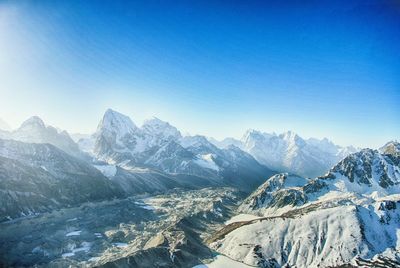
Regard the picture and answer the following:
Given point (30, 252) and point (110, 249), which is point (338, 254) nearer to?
point (110, 249)

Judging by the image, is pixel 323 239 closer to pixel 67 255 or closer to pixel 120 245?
pixel 120 245

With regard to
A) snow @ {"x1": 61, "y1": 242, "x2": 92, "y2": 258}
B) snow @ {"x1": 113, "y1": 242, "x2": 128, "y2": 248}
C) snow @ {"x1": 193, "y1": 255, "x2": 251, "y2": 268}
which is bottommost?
snow @ {"x1": 193, "y1": 255, "x2": 251, "y2": 268}

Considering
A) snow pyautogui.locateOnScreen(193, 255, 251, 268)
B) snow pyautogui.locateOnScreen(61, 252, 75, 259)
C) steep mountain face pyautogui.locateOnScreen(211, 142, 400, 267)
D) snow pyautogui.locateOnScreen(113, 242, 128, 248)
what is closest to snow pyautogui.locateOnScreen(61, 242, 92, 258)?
snow pyautogui.locateOnScreen(61, 252, 75, 259)

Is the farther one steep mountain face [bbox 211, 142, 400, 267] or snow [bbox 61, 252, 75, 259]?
snow [bbox 61, 252, 75, 259]

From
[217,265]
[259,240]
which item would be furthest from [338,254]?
[217,265]

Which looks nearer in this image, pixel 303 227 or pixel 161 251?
pixel 161 251

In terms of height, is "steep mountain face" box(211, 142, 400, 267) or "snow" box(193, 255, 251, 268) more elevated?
"steep mountain face" box(211, 142, 400, 267)

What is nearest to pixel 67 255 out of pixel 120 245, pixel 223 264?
pixel 120 245

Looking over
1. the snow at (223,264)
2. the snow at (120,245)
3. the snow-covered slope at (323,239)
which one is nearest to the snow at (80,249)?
the snow at (120,245)

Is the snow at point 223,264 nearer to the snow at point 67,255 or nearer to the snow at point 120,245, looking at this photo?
the snow at point 120,245

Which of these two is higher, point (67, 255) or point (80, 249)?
point (67, 255)

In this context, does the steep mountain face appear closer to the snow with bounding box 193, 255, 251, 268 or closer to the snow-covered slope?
the snow-covered slope
